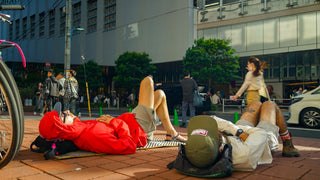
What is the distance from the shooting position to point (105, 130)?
3.72 m

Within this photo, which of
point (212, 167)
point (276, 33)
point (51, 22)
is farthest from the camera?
point (51, 22)

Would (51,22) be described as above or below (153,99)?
above

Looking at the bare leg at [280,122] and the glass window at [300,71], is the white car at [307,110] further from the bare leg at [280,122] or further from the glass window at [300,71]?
the glass window at [300,71]

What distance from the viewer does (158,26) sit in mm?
30328

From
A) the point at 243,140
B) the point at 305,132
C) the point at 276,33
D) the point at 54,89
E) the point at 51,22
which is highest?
the point at 51,22

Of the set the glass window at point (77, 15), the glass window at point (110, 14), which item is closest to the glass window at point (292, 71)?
the glass window at point (110, 14)

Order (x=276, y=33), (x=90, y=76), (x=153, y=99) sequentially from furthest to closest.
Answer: (x=90, y=76) < (x=276, y=33) < (x=153, y=99)

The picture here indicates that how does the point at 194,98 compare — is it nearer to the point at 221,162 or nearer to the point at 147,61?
the point at 221,162

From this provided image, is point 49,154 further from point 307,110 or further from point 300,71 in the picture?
point 300,71

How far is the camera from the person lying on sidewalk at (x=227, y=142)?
264 centimetres

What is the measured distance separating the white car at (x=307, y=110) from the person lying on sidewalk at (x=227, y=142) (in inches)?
240

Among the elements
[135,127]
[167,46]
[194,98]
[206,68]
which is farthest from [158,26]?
[135,127]

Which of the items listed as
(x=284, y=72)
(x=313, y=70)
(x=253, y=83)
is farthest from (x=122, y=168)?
(x=284, y=72)

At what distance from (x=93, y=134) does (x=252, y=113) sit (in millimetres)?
2332
